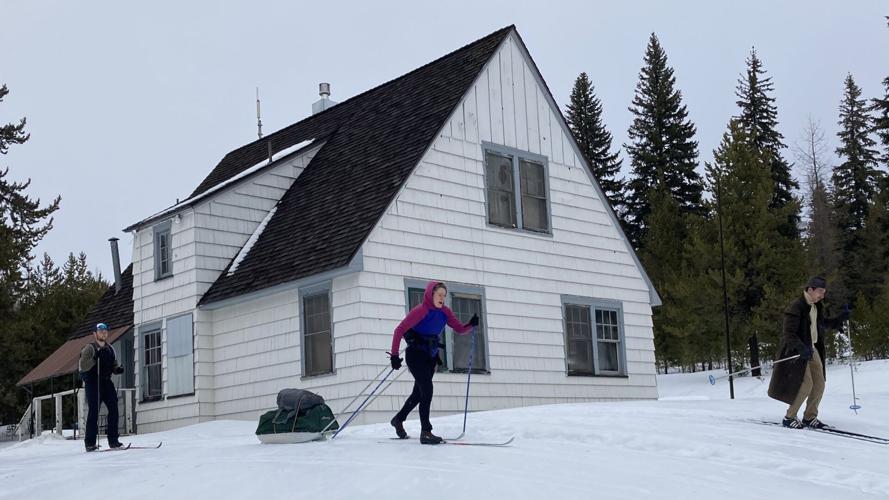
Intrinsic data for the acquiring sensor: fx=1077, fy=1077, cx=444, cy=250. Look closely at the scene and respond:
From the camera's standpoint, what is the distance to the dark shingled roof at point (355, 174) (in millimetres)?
18453

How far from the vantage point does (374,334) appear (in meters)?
17.6

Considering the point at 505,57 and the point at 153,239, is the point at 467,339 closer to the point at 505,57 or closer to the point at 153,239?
the point at 505,57

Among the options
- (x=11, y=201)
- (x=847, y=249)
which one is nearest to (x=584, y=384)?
(x=11, y=201)

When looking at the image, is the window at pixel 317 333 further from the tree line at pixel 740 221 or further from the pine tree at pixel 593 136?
the pine tree at pixel 593 136

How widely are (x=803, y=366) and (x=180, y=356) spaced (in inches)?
474

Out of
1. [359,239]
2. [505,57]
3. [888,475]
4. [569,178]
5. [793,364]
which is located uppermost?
[505,57]

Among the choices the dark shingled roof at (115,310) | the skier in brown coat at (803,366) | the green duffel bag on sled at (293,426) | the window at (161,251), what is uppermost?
the window at (161,251)

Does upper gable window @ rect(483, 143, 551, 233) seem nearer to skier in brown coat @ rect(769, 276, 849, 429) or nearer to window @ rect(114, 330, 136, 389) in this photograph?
skier in brown coat @ rect(769, 276, 849, 429)

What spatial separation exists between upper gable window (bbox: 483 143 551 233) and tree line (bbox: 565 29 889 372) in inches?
263

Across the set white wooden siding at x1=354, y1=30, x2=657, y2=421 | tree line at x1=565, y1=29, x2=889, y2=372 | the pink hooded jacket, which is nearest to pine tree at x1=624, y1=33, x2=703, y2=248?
tree line at x1=565, y1=29, x2=889, y2=372

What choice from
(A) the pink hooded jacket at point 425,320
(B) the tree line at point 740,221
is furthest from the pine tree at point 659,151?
(A) the pink hooded jacket at point 425,320

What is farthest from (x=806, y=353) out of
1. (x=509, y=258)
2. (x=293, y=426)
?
(x=509, y=258)

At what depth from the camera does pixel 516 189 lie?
20.6 m

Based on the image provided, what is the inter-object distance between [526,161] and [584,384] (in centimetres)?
448
